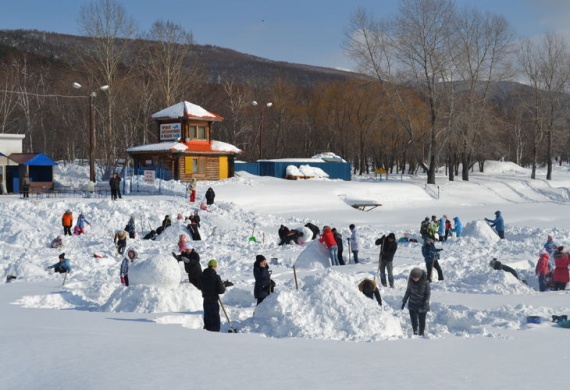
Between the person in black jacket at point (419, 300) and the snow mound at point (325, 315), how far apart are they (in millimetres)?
316

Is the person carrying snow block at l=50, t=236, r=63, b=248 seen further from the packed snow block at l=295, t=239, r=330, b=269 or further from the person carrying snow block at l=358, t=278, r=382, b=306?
the person carrying snow block at l=358, t=278, r=382, b=306

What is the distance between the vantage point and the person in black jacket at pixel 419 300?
9930 mm

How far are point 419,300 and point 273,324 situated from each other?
2469mm

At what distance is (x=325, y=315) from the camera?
9.73 meters

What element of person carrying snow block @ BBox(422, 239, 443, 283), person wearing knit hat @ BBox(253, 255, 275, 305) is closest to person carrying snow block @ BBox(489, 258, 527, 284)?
person carrying snow block @ BBox(422, 239, 443, 283)

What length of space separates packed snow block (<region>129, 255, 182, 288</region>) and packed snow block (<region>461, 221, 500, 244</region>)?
1359 centimetres

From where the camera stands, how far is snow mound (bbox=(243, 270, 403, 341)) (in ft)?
31.0

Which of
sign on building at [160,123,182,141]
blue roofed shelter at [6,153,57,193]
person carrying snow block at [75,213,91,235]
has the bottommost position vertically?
person carrying snow block at [75,213,91,235]

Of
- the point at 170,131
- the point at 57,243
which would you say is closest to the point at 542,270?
the point at 57,243

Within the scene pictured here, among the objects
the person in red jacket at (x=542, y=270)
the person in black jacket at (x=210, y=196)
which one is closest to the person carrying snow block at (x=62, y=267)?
the person in red jacket at (x=542, y=270)

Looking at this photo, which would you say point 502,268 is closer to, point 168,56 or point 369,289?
point 369,289

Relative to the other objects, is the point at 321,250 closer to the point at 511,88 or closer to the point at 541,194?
the point at 541,194

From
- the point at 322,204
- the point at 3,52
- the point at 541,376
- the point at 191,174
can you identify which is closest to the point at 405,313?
the point at 541,376

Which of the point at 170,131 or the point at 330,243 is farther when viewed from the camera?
the point at 170,131
